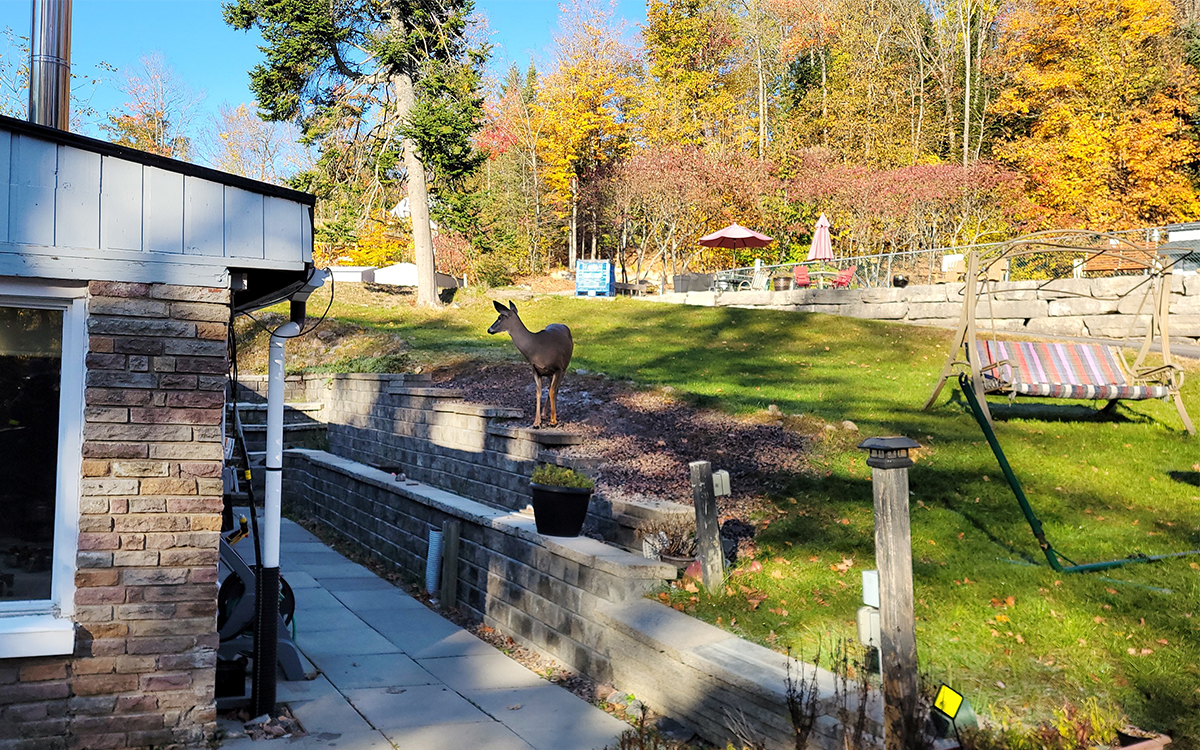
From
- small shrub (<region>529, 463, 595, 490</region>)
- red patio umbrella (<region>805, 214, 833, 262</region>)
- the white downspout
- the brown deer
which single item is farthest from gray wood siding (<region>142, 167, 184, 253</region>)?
red patio umbrella (<region>805, 214, 833, 262</region>)

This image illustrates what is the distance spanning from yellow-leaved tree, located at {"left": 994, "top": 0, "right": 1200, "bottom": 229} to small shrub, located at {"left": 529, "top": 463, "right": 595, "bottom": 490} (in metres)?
24.4

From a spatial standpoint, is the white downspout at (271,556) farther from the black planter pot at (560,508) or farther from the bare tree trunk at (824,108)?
the bare tree trunk at (824,108)

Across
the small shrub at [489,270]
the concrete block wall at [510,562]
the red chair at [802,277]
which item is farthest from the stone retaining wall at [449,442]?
the red chair at [802,277]

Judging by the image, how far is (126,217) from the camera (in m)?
4.47

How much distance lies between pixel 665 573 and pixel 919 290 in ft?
45.0

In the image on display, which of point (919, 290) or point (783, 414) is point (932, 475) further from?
point (919, 290)

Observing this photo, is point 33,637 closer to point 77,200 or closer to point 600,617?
point 77,200

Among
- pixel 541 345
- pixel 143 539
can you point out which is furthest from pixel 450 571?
pixel 143 539

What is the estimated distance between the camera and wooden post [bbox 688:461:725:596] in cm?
563

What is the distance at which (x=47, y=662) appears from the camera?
4.26 metres

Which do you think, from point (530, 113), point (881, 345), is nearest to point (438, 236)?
point (530, 113)

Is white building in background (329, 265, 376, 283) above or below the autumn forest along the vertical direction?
below

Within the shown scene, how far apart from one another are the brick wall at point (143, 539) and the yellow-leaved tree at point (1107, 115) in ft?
89.1

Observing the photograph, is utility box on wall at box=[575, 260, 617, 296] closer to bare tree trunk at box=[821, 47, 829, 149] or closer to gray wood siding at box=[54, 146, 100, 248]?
bare tree trunk at box=[821, 47, 829, 149]
